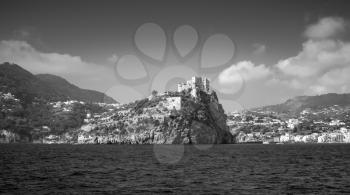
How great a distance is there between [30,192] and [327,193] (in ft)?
85.0

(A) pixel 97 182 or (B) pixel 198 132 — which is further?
(B) pixel 198 132

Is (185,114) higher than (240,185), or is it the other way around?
(185,114)

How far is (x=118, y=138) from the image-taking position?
198m

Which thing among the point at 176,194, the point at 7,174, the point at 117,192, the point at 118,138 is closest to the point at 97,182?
the point at 117,192

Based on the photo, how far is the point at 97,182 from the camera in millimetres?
34625

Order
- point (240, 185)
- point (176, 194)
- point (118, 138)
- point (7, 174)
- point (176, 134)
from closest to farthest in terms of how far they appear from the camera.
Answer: point (176, 194)
point (240, 185)
point (7, 174)
point (176, 134)
point (118, 138)

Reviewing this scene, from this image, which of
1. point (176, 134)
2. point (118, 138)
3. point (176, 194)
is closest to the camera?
point (176, 194)

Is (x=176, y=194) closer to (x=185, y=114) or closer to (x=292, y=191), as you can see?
(x=292, y=191)

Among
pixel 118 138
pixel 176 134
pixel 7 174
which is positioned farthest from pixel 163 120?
pixel 7 174

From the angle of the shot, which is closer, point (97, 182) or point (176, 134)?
point (97, 182)

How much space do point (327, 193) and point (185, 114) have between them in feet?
543

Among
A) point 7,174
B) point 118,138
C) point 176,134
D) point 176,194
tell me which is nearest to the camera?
point 176,194

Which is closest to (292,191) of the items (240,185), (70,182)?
(240,185)

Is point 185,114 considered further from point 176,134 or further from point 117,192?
point 117,192
